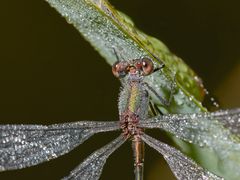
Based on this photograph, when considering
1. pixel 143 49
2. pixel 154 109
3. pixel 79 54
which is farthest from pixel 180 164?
pixel 79 54

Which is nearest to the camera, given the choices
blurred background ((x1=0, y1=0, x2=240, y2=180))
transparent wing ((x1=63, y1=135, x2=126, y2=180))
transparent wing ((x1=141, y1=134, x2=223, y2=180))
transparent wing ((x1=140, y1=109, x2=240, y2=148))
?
transparent wing ((x1=140, y1=109, x2=240, y2=148))

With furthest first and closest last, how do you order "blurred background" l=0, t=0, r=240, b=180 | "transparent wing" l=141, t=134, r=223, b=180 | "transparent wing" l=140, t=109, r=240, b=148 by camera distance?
"blurred background" l=0, t=0, r=240, b=180 → "transparent wing" l=141, t=134, r=223, b=180 → "transparent wing" l=140, t=109, r=240, b=148

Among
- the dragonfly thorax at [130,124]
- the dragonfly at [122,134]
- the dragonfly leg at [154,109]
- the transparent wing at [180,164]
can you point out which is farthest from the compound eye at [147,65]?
the transparent wing at [180,164]

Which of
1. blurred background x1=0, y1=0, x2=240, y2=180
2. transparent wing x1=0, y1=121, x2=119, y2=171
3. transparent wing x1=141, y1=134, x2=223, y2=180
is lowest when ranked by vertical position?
transparent wing x1=141, y1=134, x2=223, y2=180

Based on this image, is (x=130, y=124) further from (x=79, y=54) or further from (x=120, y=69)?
(x=79, y=54)

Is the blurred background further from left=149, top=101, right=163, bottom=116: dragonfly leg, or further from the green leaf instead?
the green leaf

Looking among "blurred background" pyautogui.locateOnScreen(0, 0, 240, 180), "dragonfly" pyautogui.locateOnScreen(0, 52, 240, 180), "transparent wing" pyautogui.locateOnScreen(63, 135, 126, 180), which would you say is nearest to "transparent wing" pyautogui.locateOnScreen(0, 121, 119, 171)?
"dragonfly" pyautogui.locateOnScreen(0, 52, 240, 180)

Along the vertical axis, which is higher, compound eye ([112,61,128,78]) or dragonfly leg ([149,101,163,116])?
compound eye ([112,61,128,78])

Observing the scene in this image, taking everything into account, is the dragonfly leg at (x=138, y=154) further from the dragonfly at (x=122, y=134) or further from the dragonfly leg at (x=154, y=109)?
the dragonfly leg at (x=154, y=109)
